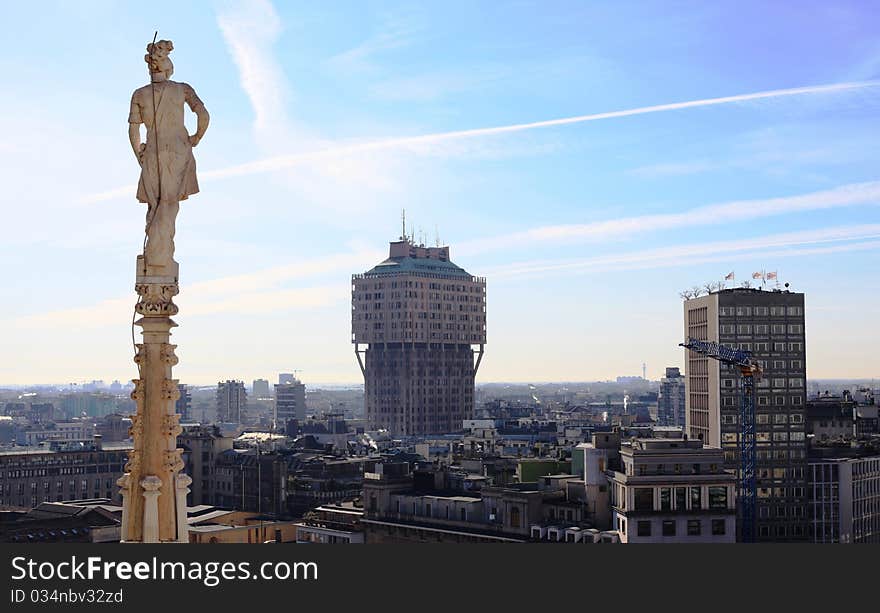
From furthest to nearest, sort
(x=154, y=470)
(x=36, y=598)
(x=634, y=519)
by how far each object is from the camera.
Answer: (x=634, y=519) → (x=154, y=470) → (x=36, y=598)

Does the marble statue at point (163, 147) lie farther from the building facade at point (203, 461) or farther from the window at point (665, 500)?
the building facade at point (203, 461)

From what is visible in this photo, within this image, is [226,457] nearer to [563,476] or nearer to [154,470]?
[563,476]

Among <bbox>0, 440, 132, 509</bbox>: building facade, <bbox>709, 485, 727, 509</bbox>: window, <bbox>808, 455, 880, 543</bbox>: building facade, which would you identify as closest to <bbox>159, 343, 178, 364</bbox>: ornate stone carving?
<bbox>709, 485, 727, 509</bbox>: window

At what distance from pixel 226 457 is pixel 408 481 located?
63064mm

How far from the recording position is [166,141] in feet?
52.0

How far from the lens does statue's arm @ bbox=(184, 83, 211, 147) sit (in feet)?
52.0

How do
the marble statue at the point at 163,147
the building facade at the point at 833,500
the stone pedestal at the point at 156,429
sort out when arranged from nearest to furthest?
the stone pedestal at the point at 156,429 < the marble statue at the point at 163,147 < the building facade at the point at 833,500

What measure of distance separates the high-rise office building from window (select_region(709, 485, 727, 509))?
1570 inches

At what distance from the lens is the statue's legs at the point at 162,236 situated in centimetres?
1566

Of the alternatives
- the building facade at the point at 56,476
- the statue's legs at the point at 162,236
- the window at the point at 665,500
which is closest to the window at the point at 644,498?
the window at the point at 665,500

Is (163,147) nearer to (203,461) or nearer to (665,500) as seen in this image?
(665,500)

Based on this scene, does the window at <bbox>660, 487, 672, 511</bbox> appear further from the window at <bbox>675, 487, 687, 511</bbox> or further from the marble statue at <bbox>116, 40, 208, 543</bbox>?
the marble statue at <bbox>116, 40, 208, 543</bbox>

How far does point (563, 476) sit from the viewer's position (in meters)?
108

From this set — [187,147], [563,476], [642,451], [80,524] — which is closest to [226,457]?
[80,524]
